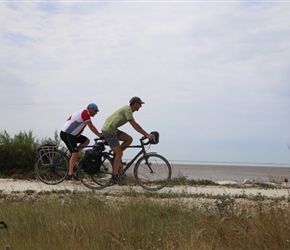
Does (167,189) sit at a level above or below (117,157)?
below

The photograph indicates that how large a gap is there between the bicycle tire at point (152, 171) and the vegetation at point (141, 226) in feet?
12.9

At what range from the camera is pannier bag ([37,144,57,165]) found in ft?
42.4

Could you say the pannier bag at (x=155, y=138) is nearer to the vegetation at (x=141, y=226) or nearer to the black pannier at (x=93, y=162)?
the black pannier at (x=93, y=162)

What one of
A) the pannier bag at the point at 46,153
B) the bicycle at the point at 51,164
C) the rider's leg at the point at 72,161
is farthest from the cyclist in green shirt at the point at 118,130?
the pannier bag at the point at 46,153

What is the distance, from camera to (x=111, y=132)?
38.5 ft

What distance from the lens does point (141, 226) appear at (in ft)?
21.6

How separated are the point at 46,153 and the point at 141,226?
22.2 ft

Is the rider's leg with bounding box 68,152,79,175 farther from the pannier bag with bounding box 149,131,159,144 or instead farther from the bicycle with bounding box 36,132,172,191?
the pannier bag with bounding box 149,131,159,144

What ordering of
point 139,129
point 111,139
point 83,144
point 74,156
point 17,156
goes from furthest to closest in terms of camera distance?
1. point 17,156
2. point 83,144
3. point 74,156
4. point 111,139
5. point 139,129

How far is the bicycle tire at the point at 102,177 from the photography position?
12219 mm

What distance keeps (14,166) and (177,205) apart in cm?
956

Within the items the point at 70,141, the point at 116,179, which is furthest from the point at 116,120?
the point at 116,179

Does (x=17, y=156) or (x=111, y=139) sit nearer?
(x=111, y=139)

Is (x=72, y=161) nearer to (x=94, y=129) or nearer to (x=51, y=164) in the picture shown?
(x=51, y=164)
